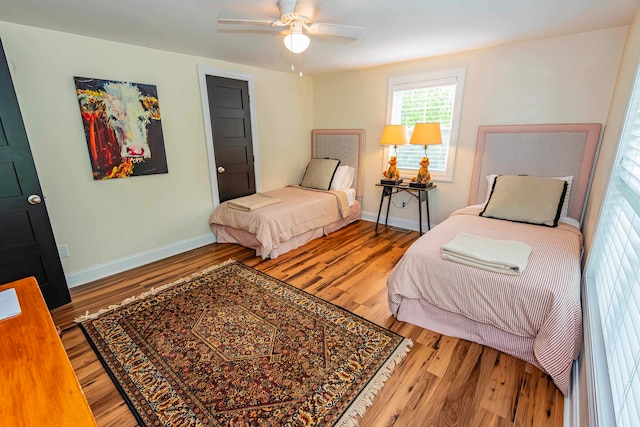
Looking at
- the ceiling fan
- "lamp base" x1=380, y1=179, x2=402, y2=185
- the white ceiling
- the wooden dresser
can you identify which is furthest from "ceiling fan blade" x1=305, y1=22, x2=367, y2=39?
the wooden dresser

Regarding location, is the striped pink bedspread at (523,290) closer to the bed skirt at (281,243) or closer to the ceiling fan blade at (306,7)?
the bed skirt at (281,243)

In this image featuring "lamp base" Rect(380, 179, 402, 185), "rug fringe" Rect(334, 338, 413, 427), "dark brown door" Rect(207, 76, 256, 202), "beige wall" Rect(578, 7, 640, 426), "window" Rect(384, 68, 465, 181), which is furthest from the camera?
"lamp base" Rect(380, 179, 402, 185)

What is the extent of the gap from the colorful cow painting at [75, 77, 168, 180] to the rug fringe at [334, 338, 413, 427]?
2920 mm

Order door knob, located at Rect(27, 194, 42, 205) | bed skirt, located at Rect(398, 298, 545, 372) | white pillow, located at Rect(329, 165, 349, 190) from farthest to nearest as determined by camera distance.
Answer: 1. white pillow, located at Rect(329, 165, 349, 190)
2. door knob, located at Rect(27, 194, 42, 205)
3. bed skirt, located at Rect(398, 298, 545, 372)

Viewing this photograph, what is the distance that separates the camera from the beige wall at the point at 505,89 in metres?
2.66

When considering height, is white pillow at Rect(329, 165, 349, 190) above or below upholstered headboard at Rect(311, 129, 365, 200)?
below

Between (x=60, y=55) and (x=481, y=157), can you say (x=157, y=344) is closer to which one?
(x=60, y=55)

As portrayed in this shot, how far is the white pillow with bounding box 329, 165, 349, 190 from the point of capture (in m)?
4.35

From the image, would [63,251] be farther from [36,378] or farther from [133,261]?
[36,378]

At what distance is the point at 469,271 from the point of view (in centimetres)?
184

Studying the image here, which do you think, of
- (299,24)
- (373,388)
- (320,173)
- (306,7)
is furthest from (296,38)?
(320,173)

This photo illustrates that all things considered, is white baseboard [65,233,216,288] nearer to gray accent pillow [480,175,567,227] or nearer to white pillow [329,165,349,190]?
white pillow [329,165,349,190]

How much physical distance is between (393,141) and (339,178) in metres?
1.01

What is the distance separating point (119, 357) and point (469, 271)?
229cm
